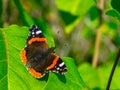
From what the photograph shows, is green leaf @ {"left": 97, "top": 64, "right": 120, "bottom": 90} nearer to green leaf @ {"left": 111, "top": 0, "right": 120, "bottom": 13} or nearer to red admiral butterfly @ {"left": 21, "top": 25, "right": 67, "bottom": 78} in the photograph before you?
red admiral butterfly @ {"left": 21, "top": 25, "right": 67, "bottom": 78}

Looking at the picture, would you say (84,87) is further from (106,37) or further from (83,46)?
(83,46)

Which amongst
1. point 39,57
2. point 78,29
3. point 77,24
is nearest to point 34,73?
point 39,57

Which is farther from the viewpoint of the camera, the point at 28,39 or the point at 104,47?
→ the point at 104,47

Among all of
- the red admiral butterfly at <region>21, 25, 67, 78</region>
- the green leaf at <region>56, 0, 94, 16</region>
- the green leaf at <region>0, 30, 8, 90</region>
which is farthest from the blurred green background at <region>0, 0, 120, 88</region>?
the green leaf at <region>0, 30, 8, 90</region>

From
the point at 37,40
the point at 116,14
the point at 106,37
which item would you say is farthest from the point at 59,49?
the point at 116,14

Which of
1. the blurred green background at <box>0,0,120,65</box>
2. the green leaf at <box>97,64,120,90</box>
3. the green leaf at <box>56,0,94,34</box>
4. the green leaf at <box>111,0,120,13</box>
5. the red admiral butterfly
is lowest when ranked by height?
the blurred green background at <box>0,0,120,65</box>

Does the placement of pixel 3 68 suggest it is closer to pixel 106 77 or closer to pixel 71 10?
pixel 71 10

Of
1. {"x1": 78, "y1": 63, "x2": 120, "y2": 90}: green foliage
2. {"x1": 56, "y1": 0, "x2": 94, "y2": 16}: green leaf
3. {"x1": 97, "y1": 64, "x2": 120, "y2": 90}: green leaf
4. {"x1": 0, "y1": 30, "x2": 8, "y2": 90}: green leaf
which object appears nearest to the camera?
{"x1": 0, "y1": 30, "x2": 8, "y2": 90}: green leaf

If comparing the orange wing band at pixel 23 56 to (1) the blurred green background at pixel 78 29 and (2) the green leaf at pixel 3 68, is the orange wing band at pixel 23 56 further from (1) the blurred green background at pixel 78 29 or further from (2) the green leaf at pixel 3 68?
(1) the blurred green background at pixel 78 29
